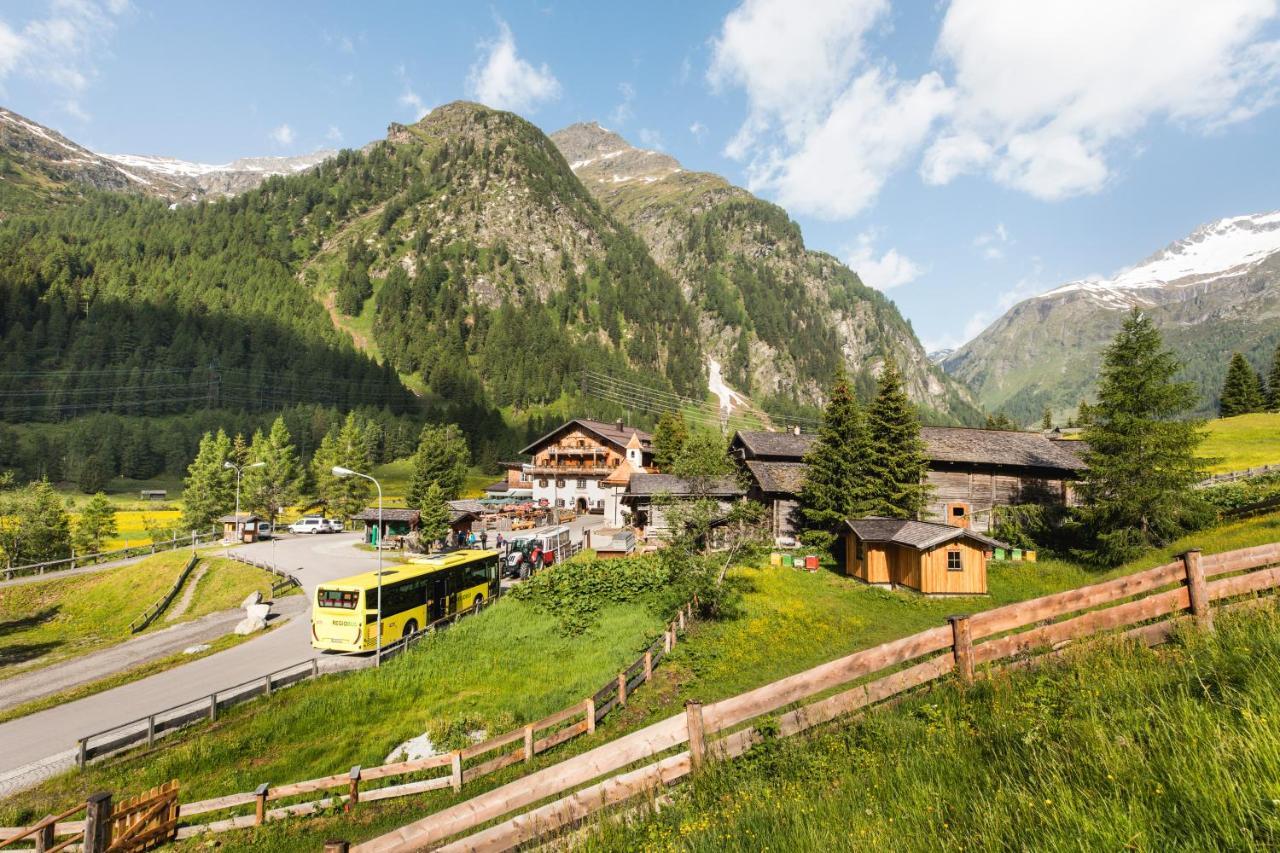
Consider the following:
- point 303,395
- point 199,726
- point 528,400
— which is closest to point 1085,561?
point 199,726

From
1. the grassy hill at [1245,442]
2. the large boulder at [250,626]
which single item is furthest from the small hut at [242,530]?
the grassy hill at [1245,442]

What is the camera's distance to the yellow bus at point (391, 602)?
24125mm

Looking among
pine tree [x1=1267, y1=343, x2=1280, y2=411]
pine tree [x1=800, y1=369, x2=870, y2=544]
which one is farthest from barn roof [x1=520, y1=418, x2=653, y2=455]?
pine tree [x1=1267, y1=343, x2=1280, y2=411]

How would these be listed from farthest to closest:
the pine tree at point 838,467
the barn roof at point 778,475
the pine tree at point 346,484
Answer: the pine tree at point 346,484 < the barn roof at point 778,475 < the pine tree at point 838,467

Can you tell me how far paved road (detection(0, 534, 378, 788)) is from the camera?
18.3 metres

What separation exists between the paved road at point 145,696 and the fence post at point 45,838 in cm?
774

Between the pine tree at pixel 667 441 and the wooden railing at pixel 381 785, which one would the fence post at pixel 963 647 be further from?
the pine tree at pixel 667 441

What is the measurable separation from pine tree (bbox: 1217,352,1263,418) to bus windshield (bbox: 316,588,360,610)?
116643mm

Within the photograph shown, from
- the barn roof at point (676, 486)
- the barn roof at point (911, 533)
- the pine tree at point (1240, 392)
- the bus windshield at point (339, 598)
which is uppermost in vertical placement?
the pine tree at point (1240, 392)

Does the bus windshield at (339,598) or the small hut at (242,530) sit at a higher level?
the bus windshield at (339,598)

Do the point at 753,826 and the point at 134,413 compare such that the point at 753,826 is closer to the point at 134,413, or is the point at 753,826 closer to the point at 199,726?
the point at 199,726

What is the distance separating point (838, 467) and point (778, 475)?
692 cm

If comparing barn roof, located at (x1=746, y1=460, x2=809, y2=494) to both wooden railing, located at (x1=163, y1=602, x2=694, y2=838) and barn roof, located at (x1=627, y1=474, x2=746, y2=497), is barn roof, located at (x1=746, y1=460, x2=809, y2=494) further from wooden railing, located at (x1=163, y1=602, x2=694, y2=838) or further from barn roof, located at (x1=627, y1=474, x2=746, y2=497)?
wooden railing, located at (x1=163, y1=602, x2=694, y2=838)

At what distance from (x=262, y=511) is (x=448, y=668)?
62387 millimetres
